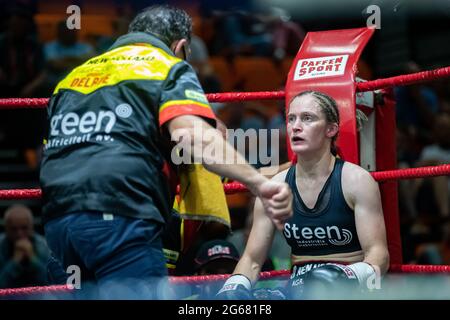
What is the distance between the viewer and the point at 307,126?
324 centimetres

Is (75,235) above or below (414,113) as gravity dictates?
below

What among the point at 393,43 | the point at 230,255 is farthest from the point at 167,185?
the point at 393,43

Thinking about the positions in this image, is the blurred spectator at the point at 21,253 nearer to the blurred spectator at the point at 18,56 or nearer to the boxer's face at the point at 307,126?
the blurred spectator at the point at 18,56

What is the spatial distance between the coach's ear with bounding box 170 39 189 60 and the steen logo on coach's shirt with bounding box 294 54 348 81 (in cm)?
80

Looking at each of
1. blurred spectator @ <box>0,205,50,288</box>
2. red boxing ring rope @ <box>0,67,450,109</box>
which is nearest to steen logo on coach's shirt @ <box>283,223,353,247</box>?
red boxing ring rope @ <box>0,67,450,109</box>

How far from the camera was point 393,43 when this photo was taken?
8055 millimetres

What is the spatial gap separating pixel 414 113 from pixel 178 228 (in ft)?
13.3

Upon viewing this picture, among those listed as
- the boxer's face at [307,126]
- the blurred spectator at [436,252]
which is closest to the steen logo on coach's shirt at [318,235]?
the boxer's face at [307,126]

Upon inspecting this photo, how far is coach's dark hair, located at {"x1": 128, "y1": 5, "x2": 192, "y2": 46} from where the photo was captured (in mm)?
2809

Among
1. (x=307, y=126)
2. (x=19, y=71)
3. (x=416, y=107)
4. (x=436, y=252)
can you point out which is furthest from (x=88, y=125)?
(x=416, y=107)

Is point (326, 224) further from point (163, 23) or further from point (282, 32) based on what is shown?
point (282, 32)

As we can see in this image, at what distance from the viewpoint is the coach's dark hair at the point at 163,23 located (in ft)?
9.21

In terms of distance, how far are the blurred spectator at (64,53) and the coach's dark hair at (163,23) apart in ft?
12.1
